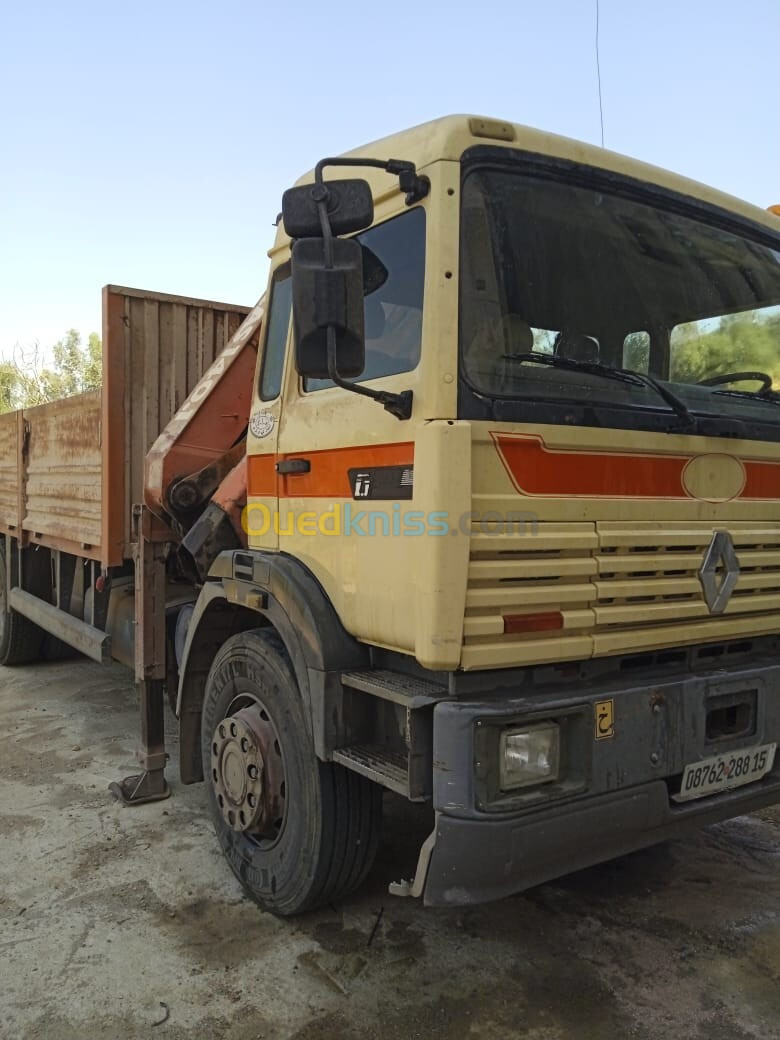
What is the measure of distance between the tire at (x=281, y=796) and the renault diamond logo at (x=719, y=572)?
1296 mm

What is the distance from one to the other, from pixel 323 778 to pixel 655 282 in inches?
77.4

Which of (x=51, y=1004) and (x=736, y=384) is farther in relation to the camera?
(x=736, y=384)

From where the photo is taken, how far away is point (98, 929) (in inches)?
118

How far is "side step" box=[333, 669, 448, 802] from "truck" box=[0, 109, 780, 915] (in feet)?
0.04

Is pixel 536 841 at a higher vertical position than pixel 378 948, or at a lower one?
higher

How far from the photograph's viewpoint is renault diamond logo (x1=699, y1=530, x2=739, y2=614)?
2.55m

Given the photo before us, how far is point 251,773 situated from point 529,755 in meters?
1.24

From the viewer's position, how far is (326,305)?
2.16m

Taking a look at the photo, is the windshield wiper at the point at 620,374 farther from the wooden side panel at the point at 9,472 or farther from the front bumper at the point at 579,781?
the wooden side panel at the point at 9,472

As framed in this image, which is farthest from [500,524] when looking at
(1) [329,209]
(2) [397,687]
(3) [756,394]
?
(3) [756,394]

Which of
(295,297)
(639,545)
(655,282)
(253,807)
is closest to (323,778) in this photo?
(253,807)

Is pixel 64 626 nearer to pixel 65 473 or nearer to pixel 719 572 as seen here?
pixel 65 473

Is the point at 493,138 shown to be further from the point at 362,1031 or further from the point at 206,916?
the point at 206,916
